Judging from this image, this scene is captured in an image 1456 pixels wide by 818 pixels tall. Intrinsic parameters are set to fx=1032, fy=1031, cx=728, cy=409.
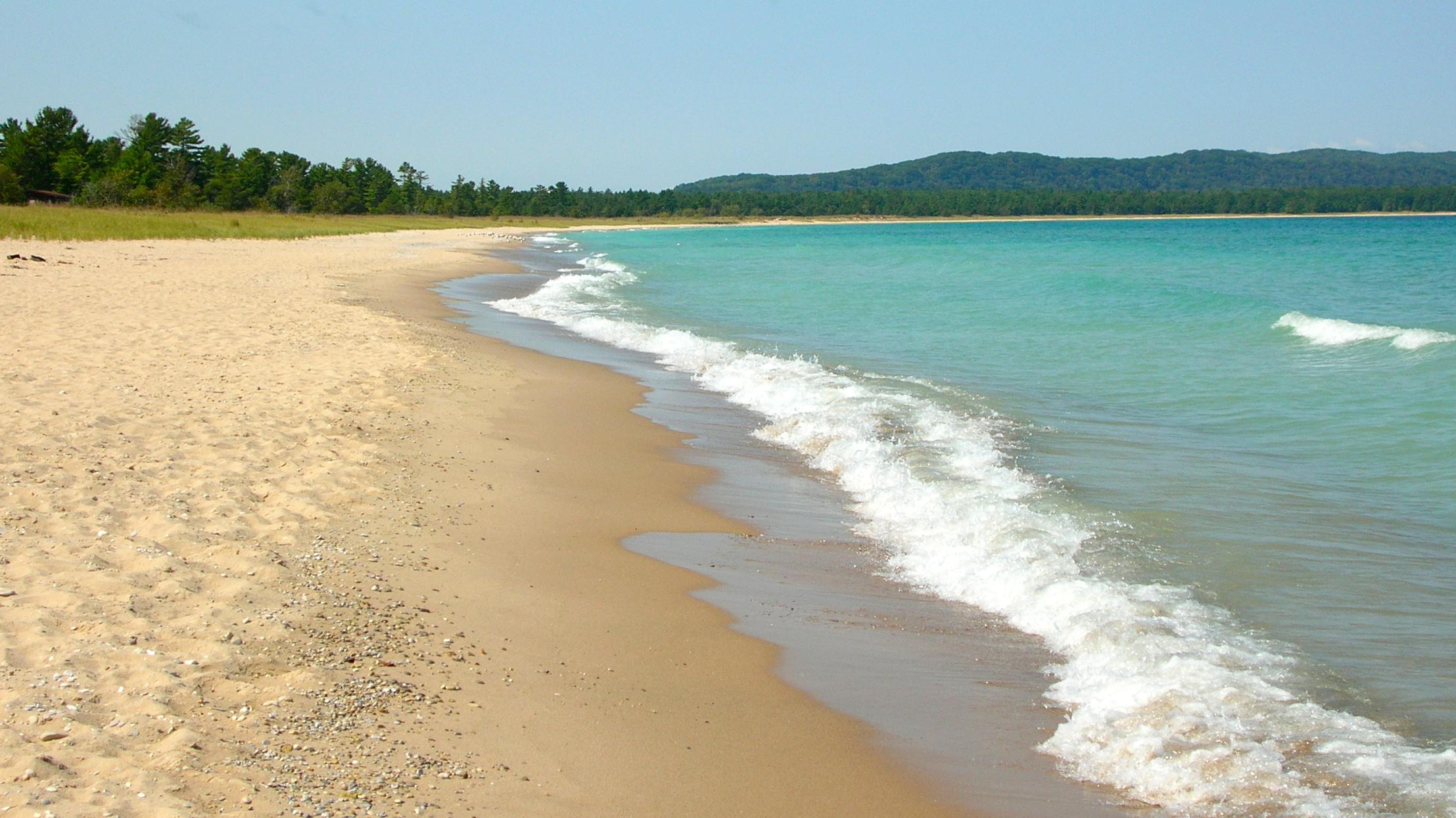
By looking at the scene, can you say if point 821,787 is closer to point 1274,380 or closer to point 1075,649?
point 1075,649

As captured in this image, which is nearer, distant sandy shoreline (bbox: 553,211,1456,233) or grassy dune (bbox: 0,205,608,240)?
grassy dune (bbox: 0,205,608,240)

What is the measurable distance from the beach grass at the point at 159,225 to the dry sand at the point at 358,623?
27002 mm

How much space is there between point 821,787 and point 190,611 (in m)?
2.97

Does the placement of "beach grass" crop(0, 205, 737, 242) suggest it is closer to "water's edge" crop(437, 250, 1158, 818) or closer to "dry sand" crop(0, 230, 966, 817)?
"dry sand" crop(0, 230, 966, 817)

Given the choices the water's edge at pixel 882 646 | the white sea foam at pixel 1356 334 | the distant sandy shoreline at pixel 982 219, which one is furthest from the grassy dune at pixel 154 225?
the distant sandy shoreline at pixel 982 219

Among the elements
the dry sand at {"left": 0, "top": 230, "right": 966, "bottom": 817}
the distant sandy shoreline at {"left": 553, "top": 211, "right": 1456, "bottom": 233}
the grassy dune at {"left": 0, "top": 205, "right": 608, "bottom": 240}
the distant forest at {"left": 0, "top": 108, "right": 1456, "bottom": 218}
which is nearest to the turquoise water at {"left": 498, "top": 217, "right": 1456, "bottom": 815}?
the dry sand at {"left": 0, "top": 230, "right": 966, "bottom": 817}

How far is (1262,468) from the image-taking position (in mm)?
9516

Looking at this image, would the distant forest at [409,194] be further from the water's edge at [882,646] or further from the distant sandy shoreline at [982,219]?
the water's edge at [882,646]

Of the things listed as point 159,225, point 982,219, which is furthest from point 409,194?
point 982,219

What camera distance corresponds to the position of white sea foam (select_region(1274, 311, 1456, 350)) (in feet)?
55.7

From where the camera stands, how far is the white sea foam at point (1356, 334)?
17.0 meters

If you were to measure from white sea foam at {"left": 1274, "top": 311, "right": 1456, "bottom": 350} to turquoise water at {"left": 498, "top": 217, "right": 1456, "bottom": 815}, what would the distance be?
0.07 m

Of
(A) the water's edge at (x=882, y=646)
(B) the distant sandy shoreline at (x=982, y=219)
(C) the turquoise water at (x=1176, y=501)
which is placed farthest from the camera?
(B) the distant sandy shoreline at (x=982, y=219)

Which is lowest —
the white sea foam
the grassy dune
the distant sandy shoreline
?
the white sea foam
